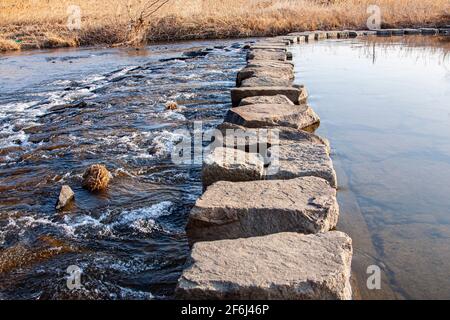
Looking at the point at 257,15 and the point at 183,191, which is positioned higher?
the point at 257,15

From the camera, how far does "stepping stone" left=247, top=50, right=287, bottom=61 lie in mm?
7896

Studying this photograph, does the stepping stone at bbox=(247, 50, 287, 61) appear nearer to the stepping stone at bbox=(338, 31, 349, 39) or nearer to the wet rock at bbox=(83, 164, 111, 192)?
the wet rock at bbox=(83, 164, 111, 192)

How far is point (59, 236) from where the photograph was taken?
2986 millimetres

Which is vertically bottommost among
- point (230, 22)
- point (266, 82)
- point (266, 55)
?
point (266, 82)

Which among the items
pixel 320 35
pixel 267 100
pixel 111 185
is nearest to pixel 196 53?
pixel 320 35

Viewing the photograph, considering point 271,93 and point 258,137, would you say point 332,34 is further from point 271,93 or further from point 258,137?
point 258,137

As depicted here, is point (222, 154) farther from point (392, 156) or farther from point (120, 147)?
point (120, 147)

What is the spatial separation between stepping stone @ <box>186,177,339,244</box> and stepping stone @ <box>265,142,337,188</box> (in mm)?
260

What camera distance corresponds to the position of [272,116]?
13.6ft

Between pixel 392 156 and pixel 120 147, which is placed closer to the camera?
pixel 392 156

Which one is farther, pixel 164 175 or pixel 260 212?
pixel 164 175

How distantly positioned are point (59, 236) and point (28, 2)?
25.7m

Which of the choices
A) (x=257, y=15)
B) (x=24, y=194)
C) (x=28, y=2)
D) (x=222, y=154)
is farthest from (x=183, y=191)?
(x=28, y=2)

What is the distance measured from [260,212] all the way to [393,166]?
1.59 meters
